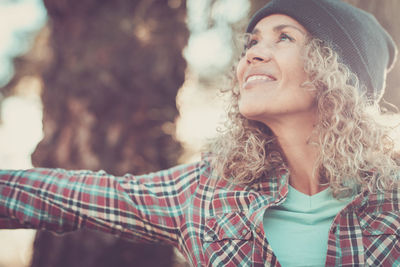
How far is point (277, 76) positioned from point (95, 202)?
94cm

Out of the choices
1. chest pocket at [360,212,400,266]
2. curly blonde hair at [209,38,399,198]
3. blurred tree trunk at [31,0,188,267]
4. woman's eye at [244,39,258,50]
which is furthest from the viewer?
blurred tree trunk at [31,0,188,267]

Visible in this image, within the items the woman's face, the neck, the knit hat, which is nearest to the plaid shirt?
the neck

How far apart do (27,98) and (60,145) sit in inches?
65.4

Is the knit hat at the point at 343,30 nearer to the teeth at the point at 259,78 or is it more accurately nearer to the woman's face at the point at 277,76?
the woman's face at the point at 277,76

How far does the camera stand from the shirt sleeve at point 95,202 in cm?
126

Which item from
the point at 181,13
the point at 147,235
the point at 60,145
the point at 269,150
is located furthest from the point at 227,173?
the point at 181,13

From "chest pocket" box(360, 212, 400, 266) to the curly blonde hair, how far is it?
0.50ft

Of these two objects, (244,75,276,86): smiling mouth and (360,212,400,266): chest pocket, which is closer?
(360,212,400,266): chest pocket

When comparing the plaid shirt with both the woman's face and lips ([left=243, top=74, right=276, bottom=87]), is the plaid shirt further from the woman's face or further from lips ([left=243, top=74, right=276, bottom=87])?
lips ([left=243, top=74, right=276, bottom=87])

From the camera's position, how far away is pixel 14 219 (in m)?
1.27

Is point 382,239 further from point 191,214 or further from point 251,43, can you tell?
point 251,43

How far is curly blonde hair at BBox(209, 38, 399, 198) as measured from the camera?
4.58 ft

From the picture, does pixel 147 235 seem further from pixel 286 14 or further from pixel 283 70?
pixel 286 14

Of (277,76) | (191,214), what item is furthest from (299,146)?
(191,214)
